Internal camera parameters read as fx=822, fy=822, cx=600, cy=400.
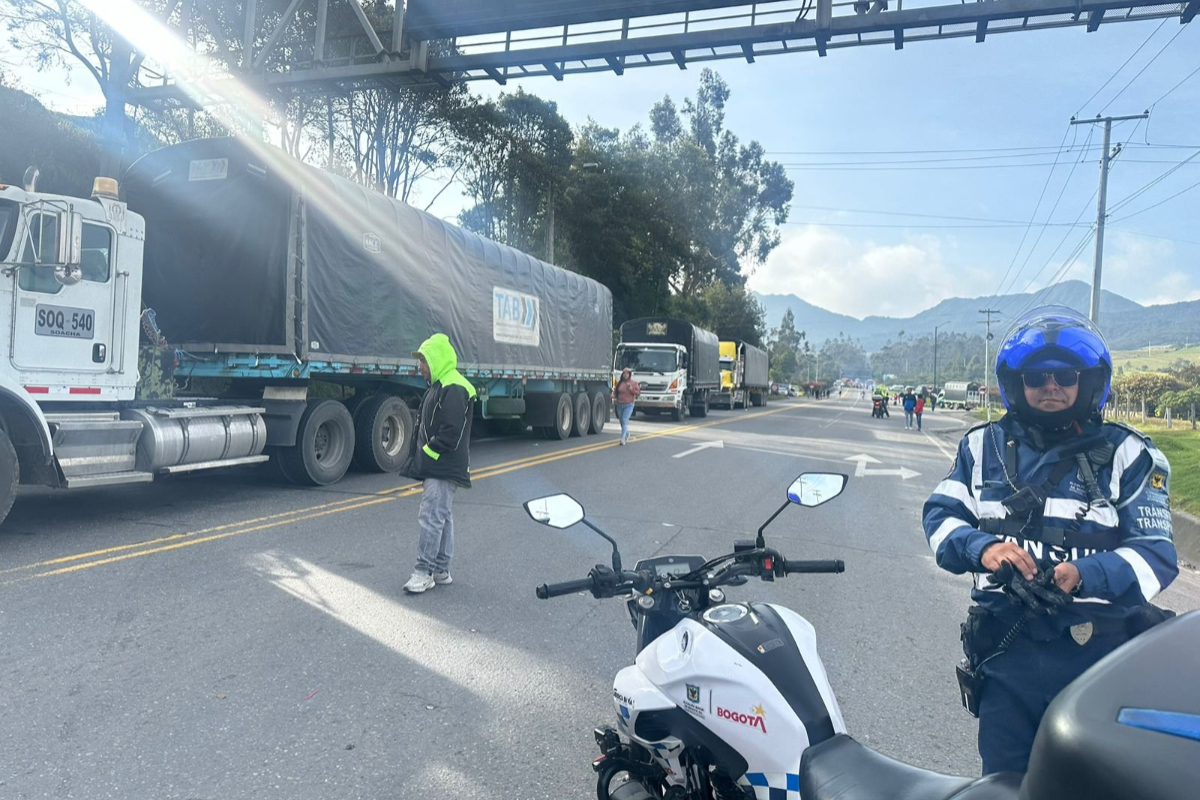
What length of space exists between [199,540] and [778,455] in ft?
38.4

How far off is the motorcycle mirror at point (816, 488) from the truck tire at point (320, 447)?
864 centimetres

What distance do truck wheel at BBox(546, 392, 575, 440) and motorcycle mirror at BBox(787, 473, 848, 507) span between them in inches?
602

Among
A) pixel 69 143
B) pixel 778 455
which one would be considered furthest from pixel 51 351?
pixel 69 143

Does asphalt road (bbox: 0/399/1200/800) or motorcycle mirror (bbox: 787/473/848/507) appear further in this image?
asphalt road (bbox: 0/399/1200/800)

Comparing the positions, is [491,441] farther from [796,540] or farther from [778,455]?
[796,540]

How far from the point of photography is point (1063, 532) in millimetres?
2184

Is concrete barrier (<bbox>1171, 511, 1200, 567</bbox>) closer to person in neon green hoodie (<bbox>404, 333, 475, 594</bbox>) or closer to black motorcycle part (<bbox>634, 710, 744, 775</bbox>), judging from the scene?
person in neon green hoodie (<bbox>404, 333, 475, 594</bbox>)

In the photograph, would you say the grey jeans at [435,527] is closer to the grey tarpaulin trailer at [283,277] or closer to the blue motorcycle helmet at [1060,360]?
the blue motorcycle helmet at [1060,360]

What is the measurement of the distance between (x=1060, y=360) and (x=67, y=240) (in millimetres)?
7877

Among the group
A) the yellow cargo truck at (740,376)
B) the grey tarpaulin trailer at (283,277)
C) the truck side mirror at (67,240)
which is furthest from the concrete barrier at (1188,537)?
the yellow cargo truck at (740,376)

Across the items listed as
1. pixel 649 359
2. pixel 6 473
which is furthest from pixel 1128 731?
pixel 649 359

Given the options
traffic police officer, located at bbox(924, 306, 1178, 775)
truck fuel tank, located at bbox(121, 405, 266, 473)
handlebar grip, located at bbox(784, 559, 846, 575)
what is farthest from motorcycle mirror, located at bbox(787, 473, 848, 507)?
truck fuel tank, located at bbox(121, 405, 266, 473)

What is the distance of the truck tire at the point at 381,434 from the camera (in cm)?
1156

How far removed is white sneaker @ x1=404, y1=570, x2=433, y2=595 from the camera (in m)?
5.84
